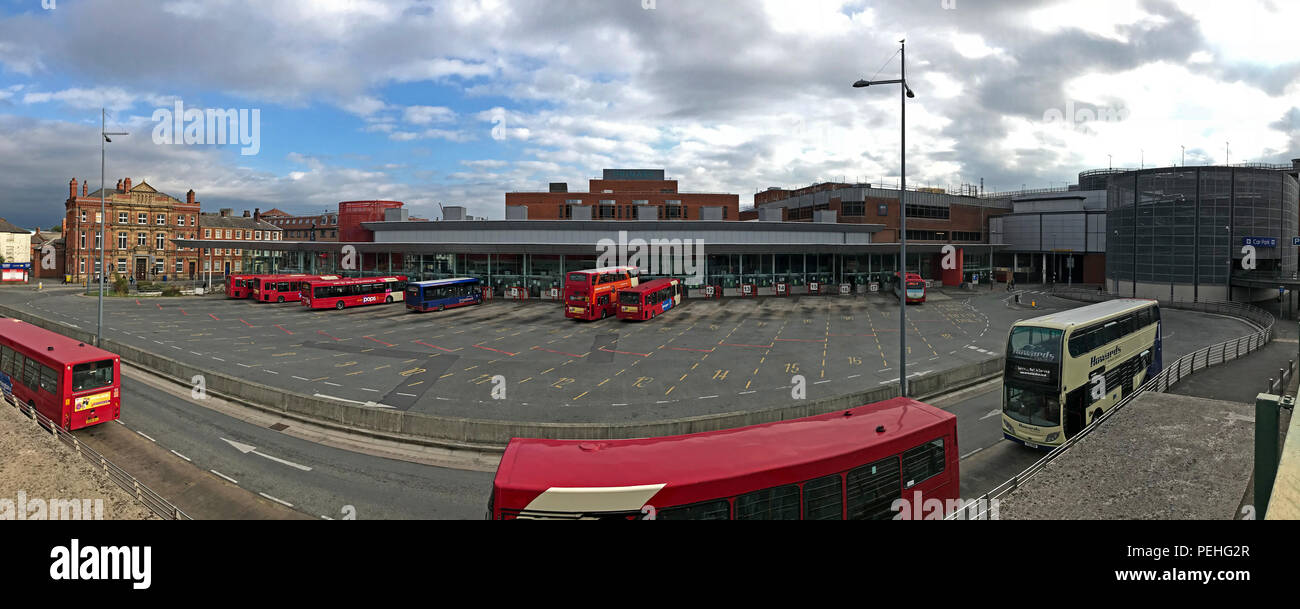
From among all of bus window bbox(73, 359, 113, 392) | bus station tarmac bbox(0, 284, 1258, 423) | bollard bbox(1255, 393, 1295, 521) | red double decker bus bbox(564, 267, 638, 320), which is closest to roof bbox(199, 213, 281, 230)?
bus station tarmac bbox(0, 284, 1258, 423)

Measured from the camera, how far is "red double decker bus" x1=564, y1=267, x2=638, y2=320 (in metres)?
42.0

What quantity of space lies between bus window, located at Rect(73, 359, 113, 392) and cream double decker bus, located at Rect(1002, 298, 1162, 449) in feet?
87.7

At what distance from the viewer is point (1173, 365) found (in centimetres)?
2245

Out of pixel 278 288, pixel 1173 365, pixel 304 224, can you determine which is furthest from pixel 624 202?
pixel 304 224

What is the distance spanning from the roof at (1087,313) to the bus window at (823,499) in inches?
423

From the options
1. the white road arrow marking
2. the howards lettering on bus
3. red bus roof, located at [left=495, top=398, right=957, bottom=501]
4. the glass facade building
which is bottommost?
the white road arrow marking

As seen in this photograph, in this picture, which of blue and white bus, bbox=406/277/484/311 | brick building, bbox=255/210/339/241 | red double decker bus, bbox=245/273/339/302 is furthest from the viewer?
brick building, bbox=255/210/339/241

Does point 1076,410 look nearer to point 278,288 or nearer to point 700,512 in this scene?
point 700,512

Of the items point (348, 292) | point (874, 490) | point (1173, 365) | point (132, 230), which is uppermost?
point (132, 230)

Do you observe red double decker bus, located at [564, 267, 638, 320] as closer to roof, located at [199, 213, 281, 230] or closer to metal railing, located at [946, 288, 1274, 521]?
metal railing, located at [946, 288, 1274, 521]

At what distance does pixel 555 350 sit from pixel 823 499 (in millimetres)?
23423

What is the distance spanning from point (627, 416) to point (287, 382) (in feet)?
48.8

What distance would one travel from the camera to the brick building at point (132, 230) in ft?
266
